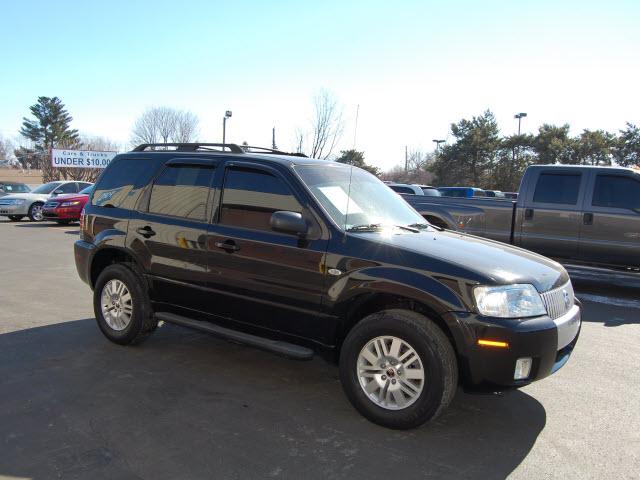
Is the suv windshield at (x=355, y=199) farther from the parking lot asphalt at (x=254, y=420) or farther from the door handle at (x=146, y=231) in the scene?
the door handle at (x=146, y=231)

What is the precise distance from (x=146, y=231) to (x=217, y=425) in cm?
217

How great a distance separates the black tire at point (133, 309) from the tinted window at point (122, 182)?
0.65 m

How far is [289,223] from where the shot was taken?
12.3ft

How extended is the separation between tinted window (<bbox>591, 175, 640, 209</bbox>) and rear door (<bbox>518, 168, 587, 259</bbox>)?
0.77 feet

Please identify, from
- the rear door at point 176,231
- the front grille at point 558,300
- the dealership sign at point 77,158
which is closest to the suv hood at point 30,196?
the dealership sign at point 77,158

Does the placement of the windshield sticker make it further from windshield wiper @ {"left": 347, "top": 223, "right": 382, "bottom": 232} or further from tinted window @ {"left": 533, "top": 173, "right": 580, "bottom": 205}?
tinted window @ {"left": 533, "top": 173, "right": 580, "bottom": 205}

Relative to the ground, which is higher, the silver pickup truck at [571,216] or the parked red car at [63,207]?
the silver pickup truck at [571,216]

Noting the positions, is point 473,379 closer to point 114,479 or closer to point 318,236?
point 318,236

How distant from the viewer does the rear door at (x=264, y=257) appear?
12.7 feet

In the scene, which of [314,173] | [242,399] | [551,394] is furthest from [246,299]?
[551,394]

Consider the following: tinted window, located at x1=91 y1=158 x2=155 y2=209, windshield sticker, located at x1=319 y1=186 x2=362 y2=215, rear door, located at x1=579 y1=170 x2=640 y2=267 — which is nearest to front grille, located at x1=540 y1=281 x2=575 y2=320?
windshield sticker, located at x1=319 y1=186 x2=362 y2=215

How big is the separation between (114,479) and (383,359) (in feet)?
5.85

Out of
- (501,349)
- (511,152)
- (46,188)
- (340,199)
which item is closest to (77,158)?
(46,188)

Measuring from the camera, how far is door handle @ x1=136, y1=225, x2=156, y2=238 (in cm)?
488
